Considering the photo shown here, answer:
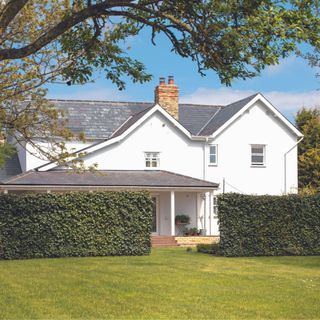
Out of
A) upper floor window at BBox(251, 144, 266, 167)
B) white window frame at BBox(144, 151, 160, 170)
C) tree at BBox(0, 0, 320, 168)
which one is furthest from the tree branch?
upper floor window at BBox(251, 144, 266, 167)

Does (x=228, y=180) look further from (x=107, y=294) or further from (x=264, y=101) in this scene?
(x=107, y=294)

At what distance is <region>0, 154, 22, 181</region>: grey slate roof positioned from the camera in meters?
35.1

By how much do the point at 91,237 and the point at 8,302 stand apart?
1092 cm

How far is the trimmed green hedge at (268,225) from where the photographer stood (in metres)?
23.0

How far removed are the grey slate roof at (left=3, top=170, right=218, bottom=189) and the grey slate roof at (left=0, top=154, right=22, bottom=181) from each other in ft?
11.2

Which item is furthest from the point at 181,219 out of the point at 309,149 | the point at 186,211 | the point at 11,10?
the point at 11,10

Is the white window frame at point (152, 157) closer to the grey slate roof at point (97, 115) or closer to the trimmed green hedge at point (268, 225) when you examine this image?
the grey slate roof at point (97, 115)

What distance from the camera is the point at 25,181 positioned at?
30.0m

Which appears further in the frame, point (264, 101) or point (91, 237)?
point (264, 101)

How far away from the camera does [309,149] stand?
46.3 metres

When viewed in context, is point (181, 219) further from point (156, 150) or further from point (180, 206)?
point (156, 150)

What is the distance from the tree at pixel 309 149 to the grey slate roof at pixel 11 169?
67.6 feet

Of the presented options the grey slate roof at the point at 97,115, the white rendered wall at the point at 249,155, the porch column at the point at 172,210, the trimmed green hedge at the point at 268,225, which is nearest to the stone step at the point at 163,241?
the porch column at the point at 172,210

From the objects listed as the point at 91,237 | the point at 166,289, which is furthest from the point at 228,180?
Result: the point at 166,289
